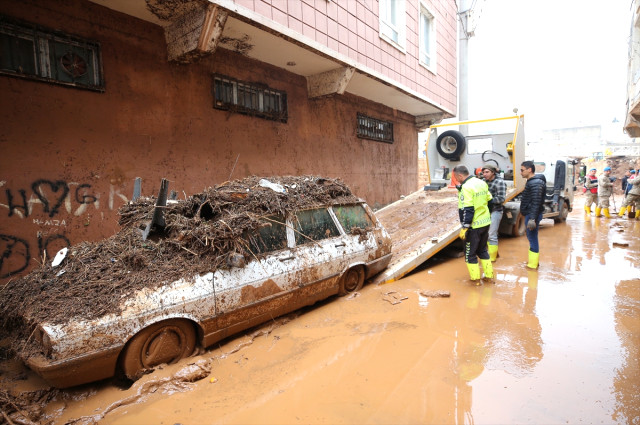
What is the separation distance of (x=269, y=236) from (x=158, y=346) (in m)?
1.49

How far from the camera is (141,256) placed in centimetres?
314

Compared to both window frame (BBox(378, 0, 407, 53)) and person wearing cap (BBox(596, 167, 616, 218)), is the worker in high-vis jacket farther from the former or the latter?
person wearing cap (BBox(596, 167, 616, 218))

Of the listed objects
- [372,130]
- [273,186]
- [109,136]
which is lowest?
[273,186]

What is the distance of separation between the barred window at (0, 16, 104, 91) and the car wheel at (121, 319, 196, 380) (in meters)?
4.14

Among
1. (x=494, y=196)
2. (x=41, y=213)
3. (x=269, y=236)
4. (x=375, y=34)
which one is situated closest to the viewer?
(x=269, y=236)

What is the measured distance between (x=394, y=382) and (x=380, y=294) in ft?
6.70

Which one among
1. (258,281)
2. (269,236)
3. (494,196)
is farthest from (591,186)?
(258,281)

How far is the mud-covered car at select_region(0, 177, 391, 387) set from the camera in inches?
102

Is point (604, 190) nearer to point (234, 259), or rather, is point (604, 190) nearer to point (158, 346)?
point (234, 259)

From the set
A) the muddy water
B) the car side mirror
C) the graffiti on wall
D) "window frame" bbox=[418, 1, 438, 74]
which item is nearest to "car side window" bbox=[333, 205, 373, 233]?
the muddy water

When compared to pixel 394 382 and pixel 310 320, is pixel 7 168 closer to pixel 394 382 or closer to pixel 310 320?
pixel 310 320

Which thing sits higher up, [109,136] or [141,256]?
[109,136]

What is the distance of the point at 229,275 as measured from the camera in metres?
3.35

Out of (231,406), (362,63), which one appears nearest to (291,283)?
(231,406)
